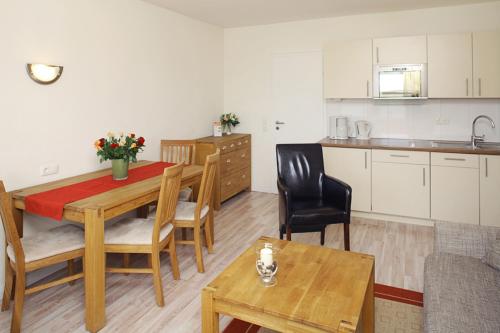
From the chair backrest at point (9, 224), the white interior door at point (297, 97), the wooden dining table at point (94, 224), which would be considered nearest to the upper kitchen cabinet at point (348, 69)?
the white interior door at point (297, 97)

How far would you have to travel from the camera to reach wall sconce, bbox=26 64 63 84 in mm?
2932

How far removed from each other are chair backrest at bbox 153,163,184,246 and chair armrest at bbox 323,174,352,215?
1430 millimetres

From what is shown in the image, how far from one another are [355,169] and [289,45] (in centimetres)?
201

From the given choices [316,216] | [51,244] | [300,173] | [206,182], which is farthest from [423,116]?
[51,244]

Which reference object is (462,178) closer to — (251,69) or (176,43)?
(251,69)

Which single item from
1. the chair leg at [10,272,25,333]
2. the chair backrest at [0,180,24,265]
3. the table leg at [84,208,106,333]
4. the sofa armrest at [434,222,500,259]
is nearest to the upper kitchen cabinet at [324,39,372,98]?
the sofa armrest at [434,222,500,259]

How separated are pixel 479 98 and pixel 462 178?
97 centimetres

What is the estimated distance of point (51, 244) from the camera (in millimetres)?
2529

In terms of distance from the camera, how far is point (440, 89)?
4.25 metres

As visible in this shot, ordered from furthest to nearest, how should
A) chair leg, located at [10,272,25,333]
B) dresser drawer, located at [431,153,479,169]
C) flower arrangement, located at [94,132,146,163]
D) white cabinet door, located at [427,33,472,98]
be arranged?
1. white cabinet door, located at [427,33,472,98]
2. dresser drawer, located at [431,153,479,169]
3. flower arrangement, located at [94,132,146,163]
4. chair leg, located at [10,272,25,333]

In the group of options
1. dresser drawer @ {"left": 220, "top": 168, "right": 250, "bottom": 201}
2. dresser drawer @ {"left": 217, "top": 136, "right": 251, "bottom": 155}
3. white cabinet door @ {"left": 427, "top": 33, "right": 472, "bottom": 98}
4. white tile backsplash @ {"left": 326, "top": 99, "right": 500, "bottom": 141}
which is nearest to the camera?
white cabinet door @ {"left": 427, "top": 33, "right": 472, "bottom": 98}

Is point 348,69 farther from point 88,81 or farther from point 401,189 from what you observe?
point 88,81

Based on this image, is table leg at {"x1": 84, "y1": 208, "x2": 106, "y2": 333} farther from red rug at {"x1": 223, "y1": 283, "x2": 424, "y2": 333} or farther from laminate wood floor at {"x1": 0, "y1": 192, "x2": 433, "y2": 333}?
red rug at {"x1": 223, "y1": 283, "x2": 424, "y2": 333}

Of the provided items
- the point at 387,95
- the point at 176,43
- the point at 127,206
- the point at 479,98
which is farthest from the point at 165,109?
the point at 479,98
